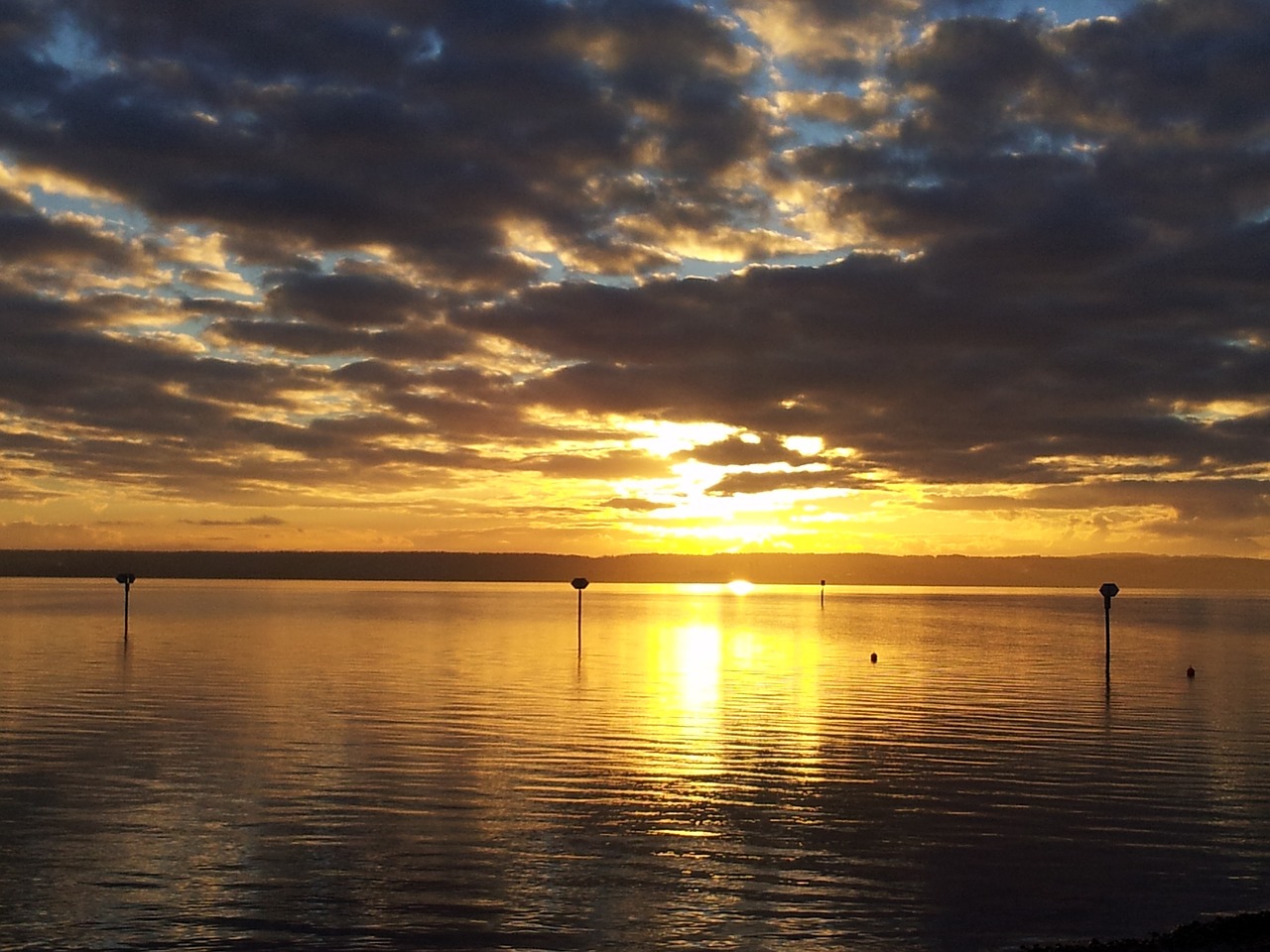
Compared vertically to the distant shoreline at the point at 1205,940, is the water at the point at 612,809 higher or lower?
lower

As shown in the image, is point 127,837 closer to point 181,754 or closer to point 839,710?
point 181,754

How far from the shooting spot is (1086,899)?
63.2 feet

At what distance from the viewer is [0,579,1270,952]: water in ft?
57.9

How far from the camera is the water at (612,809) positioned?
17.7 meters

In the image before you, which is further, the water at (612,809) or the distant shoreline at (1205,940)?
the water at (612,809)

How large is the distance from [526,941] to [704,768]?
624 inches

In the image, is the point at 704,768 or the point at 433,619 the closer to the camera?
the point at 704,768

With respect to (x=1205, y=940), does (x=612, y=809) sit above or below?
below

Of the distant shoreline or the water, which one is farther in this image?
the water

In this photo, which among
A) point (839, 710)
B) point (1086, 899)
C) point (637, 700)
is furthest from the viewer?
point (637, 700)

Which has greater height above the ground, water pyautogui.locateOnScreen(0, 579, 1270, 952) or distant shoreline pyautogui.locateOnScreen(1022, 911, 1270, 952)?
distant shoreline pyautogui.locateOnScreen(1022, 911, 1270, 952)

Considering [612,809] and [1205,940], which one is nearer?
[1205,940]

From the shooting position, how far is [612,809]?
2580 centimetres

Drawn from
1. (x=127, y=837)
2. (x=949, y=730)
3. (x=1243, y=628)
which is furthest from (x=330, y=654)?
(x=1243, y=628)
